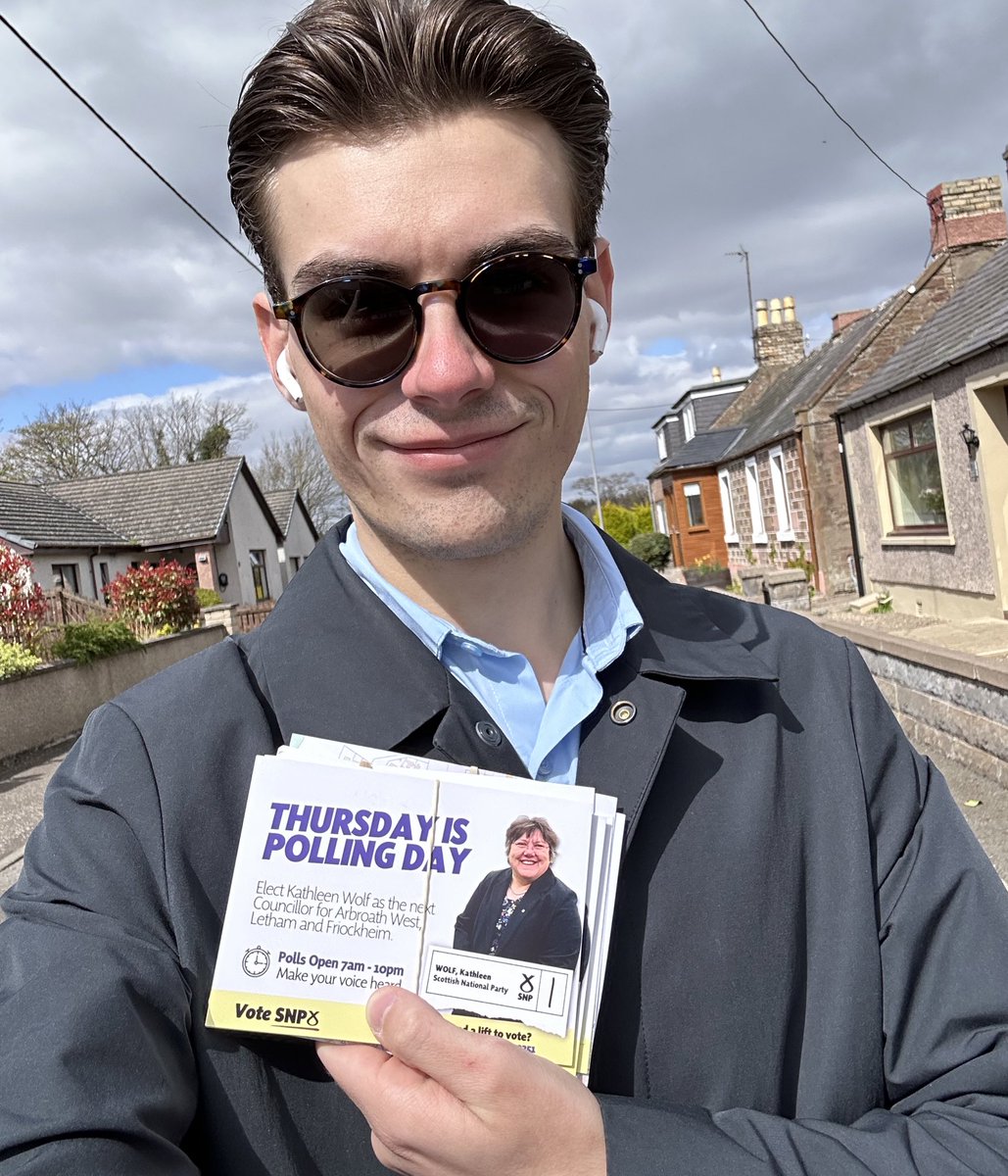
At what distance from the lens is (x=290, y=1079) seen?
1.27 meters

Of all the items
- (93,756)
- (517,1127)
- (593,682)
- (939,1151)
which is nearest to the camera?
(517,1127)

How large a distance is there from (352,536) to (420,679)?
Result: 43 centimetres

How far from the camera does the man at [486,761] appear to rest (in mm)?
1172

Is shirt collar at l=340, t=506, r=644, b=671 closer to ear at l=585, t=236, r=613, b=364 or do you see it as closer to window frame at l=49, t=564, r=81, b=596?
ear at l=585, t=236, r=613, b=364

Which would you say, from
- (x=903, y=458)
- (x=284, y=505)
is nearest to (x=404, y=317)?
(x=903, y=458)

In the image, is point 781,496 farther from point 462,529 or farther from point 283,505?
point 283,505

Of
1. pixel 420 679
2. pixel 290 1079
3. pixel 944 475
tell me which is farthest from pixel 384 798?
pixel 944 475

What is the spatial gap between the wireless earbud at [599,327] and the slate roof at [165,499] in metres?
34.3

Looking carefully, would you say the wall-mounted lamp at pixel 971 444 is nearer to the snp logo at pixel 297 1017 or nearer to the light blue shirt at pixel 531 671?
the light blue shirt at pixel 531 671

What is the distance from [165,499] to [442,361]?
38.0 m

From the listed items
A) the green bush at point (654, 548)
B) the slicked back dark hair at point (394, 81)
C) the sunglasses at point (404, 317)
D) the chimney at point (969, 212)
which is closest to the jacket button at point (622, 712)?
the sunglasses at point (404, 317)

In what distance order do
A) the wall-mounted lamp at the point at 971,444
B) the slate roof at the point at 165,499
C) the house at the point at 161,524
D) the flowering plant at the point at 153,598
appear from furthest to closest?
the slate roof at the point at 165,499 < the house at the point at 161,524 < the flowering plant at the point at 153,598 < the wall-mounted lamp at the point at 971,444

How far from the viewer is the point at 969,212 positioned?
1781 cm

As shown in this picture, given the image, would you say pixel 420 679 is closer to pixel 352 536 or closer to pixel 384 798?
pixel 384 798
